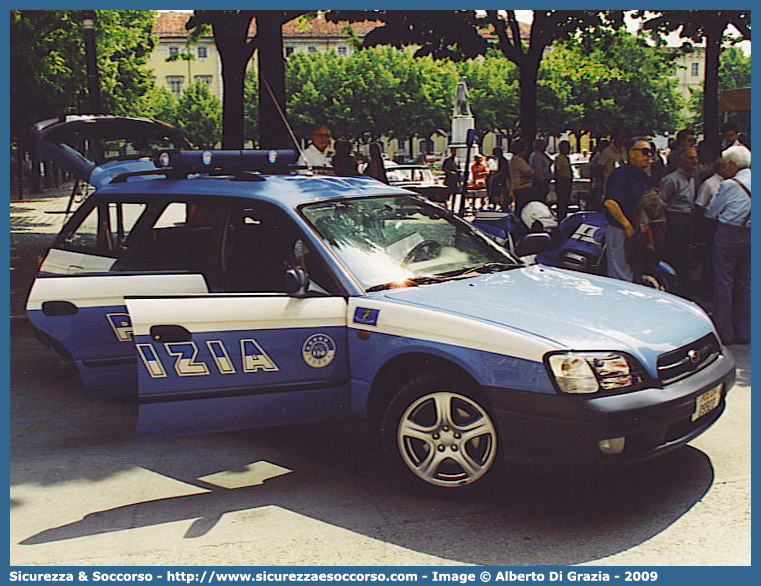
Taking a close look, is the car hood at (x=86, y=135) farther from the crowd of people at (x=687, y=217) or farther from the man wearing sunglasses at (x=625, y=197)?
the man wearing sunglasses at (x=625, y=197)

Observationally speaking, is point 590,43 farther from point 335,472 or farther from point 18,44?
point 335,472

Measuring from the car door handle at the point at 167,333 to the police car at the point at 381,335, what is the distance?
0.03 feet

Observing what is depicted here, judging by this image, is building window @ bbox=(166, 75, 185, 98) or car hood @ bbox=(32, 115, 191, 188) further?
building window @ bbox=(166, 75, 185, 98)

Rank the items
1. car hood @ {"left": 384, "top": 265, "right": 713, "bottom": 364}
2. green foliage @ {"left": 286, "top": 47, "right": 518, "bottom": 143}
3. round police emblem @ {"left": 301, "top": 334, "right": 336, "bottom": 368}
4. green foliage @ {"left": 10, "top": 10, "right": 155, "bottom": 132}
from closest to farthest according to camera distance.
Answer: car hood @ {"left": 384, "top": 265, "right": 713, "bottom": 364} < round police emblem @ {"left": 301, "top": 334, "right": 336, "bottom": 368} < green foliage @ {"left": 10, "top": 10, "right": 155, "bottom": 132} < green foliage @ {"left": 286, "top": 47, "right": 518, "bottom": 143}

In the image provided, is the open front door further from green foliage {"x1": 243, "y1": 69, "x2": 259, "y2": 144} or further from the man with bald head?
green foliage {"x1": 243, "y1": 69, "x2": 259, "y2": 144}

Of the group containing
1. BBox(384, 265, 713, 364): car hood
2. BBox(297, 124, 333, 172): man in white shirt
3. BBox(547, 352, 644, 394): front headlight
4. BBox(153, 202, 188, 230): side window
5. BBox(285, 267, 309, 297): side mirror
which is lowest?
BBox(547, 352, 644, 394): front headlight

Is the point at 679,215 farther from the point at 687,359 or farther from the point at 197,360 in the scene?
the point at 197,360

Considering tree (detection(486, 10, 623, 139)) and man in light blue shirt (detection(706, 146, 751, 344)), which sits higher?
tree (detection(486, 10, 623, 139))

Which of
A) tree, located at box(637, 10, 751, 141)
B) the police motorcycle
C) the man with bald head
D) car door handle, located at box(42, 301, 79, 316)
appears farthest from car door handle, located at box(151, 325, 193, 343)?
tree, located at box(637, 10, 751, 141)

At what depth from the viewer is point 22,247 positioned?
16.3 metres

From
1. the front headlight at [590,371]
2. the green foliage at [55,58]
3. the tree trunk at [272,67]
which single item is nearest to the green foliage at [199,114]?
the green foliage at [55,58]

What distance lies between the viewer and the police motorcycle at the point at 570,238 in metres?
9.23

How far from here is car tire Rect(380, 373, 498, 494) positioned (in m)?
4.61

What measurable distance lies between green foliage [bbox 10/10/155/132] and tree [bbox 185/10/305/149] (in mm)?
4811
